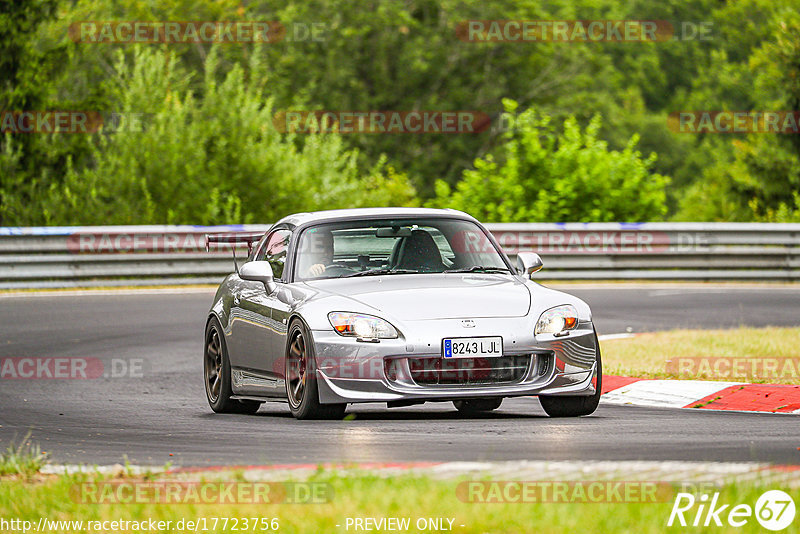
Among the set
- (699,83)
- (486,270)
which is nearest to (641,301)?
(486,270)

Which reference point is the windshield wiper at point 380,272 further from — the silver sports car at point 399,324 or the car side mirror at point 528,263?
the car side mirror at point 528,263

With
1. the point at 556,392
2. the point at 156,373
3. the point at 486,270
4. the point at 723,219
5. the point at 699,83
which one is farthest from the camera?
the point at 699,83

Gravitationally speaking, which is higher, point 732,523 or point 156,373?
point 732,523

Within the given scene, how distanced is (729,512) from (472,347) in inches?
145

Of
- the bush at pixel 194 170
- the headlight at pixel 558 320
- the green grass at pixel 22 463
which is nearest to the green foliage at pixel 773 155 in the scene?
the bush at pixel 194 170

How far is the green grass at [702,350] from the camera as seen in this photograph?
40.4 feet

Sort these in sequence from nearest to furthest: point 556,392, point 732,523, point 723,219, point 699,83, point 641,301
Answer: point 732,523 < point 556,392 < point 641,301 < point 723,219 < point 699,83

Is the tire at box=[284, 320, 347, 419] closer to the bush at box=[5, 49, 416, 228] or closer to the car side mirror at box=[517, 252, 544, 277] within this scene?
the car side mirror at box=[517, 252, 544, 277]

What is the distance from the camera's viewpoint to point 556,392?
9508 mm

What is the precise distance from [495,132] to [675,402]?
48.7 meters

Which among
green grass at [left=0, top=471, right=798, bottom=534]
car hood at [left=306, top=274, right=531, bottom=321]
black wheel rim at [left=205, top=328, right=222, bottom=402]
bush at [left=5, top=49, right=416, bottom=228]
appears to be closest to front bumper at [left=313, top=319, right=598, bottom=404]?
car hood at [left=306, top=274, right=531, bottom=321]

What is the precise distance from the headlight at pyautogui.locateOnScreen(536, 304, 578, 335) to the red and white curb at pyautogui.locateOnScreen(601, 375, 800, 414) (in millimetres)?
1721

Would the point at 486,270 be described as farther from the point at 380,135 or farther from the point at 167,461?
the point at 380,135

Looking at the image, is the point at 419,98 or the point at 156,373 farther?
the point at 419,98
